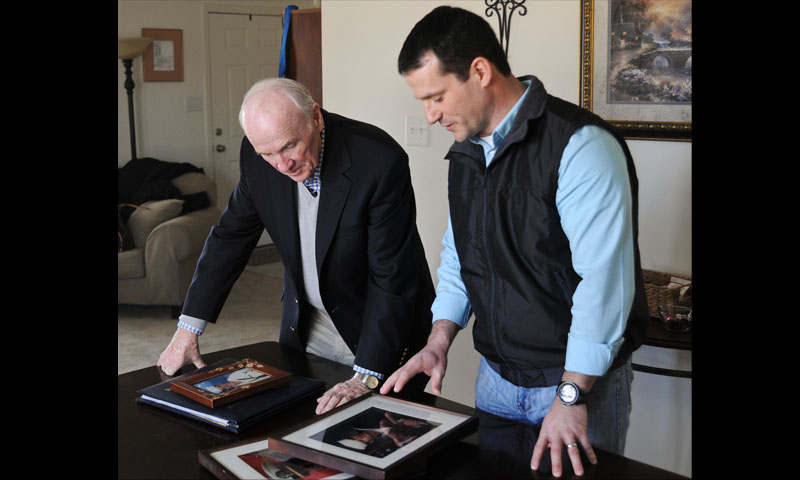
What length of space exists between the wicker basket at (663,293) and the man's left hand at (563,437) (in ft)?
3.85

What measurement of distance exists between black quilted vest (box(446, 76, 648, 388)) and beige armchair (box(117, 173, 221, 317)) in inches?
164

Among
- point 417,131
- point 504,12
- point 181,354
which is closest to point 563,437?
point 181,354

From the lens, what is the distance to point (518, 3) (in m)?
2.88

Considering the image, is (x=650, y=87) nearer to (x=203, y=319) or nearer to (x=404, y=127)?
(x=404, y=127)

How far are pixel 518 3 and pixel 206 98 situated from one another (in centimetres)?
480

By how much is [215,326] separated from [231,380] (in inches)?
151

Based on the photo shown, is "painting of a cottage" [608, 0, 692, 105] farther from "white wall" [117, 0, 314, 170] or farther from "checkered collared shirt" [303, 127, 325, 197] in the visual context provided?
"white wall" [117, 0, 314, 170]

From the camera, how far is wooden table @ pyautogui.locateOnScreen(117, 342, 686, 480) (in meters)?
1.29

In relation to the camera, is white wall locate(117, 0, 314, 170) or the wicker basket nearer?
the wicker basket

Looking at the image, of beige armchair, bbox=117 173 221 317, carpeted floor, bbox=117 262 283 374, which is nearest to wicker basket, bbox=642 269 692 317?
carpeted floor, bbox=117 262 283 374

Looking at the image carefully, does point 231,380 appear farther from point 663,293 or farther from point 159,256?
point 159,256

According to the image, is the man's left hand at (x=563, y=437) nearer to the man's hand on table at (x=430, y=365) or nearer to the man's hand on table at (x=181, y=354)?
the man's hand on table at (x=430, y=365)
